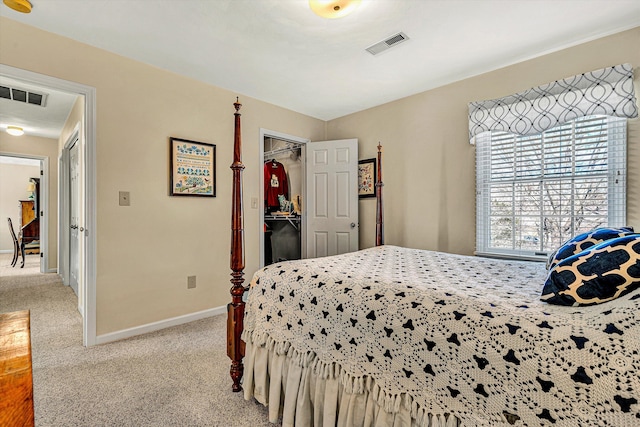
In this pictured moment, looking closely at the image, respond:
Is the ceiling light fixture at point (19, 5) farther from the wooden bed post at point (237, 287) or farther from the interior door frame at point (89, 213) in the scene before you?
the wooden bed post at point (237, 287)

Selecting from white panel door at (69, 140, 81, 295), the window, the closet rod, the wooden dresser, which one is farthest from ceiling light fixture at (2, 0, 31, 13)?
the window

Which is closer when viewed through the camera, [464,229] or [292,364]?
[292,364]

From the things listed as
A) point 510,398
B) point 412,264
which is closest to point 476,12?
point 412,264

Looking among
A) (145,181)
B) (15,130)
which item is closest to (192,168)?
(145,181)

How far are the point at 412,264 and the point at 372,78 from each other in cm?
203

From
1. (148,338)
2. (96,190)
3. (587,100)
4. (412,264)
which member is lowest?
(148,338)

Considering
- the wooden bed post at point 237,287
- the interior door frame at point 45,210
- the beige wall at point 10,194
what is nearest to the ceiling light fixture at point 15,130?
the interior door frame at point 45,210

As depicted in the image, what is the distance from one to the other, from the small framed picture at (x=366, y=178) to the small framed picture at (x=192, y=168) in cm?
183

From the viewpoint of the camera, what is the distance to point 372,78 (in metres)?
2.99

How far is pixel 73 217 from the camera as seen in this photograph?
160 inches

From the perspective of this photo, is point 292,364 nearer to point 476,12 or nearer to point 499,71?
point 476,12

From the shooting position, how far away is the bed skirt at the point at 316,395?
1096 millimetres

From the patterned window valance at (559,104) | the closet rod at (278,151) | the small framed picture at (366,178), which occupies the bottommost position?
the small framed picture at (366,178)

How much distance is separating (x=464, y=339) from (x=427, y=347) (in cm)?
14
